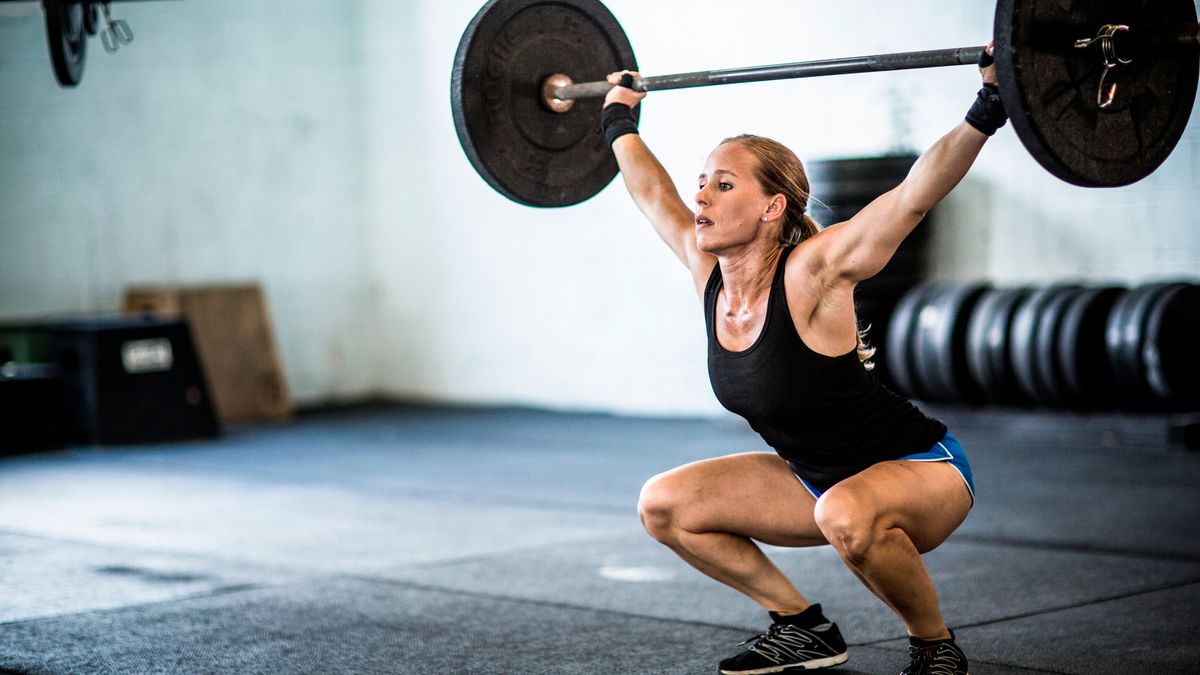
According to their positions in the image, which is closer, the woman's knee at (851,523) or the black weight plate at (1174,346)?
the woman's knee at (851,523)

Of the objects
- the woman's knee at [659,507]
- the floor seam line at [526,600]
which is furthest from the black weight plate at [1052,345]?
the woman's knee at [659,507]

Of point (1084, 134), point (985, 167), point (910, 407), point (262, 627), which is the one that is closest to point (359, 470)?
point (262, 627)

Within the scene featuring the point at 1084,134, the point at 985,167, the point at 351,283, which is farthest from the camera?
the point at 351,283

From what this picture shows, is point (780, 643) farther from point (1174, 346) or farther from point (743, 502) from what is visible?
point (1174, 346)

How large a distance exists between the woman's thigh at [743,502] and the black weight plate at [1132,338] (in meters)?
3.10

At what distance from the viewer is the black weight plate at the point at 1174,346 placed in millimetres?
4914

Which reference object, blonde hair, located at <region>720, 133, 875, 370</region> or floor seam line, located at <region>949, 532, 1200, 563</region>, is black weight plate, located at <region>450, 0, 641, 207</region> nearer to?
blonde hair, located at <region>720, 133, 875, 370</region>

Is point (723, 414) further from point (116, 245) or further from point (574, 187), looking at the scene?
point (574, 187)

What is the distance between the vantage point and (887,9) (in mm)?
6211

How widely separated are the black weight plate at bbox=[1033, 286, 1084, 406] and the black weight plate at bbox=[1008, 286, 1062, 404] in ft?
0.04

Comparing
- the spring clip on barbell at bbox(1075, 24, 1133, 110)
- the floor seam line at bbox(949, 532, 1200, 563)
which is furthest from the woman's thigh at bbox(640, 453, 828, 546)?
the floor seam line at bbox(949, 532, 1200, 563)

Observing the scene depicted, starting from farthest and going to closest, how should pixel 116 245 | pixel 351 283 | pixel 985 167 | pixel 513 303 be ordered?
pixel 351 283 < pixel 513 303 < pixel 116 245 < pixel 985 167

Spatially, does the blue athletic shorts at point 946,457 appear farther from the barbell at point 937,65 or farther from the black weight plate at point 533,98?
the black weight plate at point 533,98

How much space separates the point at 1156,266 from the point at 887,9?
5.42ft
